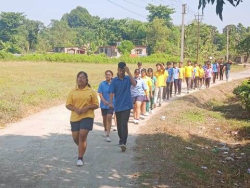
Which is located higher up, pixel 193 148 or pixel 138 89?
pixel 138 89

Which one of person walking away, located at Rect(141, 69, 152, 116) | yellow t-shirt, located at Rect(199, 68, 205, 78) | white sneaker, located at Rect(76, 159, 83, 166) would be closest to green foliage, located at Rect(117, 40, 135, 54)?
yellow t-shirt, located at Rect(199, 68, 205, 78)

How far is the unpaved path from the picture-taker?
18.6 ft

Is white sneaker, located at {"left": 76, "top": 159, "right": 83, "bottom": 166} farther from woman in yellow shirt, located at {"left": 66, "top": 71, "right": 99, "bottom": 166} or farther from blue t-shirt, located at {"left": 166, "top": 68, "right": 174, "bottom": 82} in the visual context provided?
blue t-shirt, located at {"left": 166, "top": 68, "right": 174, "bottom": 82}

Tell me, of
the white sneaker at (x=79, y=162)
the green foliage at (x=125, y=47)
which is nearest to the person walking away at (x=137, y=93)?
the white sneaker at (x=79, y=162)

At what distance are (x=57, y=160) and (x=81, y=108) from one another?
3.74 feet

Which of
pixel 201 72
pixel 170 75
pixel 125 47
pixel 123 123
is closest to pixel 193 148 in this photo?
pixel 123 123

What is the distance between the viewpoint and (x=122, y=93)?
746 centimetres

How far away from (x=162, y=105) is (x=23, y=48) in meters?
69.6

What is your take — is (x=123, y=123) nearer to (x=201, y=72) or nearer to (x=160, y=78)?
(x=160, y=78)

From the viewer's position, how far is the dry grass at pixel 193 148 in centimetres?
613

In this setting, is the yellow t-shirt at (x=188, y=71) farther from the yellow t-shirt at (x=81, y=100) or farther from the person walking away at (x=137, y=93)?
the yellow t-shirt at (x=81, y=100)

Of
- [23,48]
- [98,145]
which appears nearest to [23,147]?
[98,145]

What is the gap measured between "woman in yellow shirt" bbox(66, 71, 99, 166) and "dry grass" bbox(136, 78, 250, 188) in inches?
43.7

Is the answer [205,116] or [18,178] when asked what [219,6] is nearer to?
Result: [18,178]
